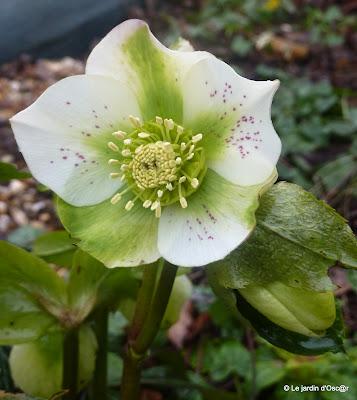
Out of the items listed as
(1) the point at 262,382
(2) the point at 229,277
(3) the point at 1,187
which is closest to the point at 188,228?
(2) the point at 229,277

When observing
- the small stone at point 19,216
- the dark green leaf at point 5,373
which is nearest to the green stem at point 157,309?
the dark green leaf at point 5,373

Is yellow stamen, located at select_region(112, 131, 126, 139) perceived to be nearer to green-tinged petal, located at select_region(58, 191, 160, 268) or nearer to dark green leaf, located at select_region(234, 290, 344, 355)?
green-tinged petal, located at select_region(58, 191, 160, 268)

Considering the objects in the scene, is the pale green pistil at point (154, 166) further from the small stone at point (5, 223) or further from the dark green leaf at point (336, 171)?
the small stone at point (5, 223)

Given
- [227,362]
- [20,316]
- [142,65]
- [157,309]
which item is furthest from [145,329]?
[227,362]

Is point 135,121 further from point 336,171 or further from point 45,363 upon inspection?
point 336,171

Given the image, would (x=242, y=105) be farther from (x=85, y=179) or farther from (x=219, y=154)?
(x=85, y=179)

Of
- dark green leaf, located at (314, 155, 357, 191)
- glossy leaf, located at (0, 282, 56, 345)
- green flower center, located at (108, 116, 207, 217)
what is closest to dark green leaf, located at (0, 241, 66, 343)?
glossy leaf, located at (0, 282, 56, 345)
